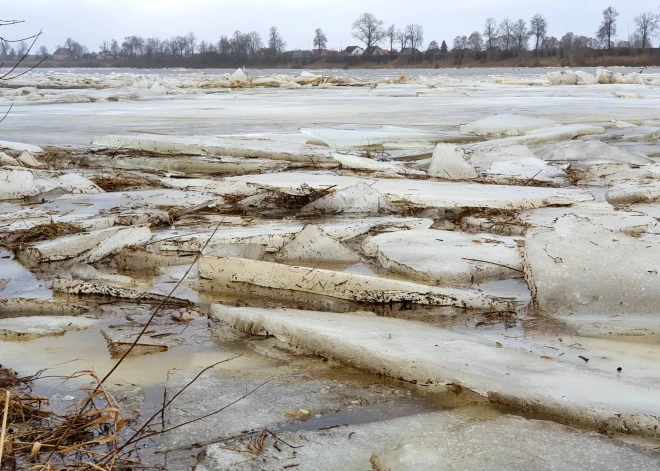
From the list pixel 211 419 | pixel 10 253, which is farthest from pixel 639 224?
pixel 10 253

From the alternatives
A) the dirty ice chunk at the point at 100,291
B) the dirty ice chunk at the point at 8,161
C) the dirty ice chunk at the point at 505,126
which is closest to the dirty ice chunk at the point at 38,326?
the dirty ice chunk at the point at 100,291

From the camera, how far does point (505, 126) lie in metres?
→ 8.34

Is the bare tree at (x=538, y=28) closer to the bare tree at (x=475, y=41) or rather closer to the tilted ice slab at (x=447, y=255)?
the bare tree at (x=475, y=41)

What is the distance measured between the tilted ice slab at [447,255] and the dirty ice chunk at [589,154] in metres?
2.76

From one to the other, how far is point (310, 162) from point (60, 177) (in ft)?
6.53

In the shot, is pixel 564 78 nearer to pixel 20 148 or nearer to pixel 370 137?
pixel 370 137

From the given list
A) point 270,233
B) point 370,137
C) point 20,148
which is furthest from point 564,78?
point 270,233

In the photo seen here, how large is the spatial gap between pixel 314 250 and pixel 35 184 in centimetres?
246

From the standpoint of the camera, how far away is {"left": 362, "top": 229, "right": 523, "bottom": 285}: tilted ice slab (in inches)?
112

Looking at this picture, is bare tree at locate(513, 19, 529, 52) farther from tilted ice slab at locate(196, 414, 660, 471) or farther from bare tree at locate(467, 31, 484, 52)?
tilted ice slab at locate(196, 414, 660, 471)

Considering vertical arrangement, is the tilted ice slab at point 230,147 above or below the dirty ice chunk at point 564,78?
below

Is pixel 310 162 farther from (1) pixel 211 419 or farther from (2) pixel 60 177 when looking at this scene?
(1) pixel 211 419

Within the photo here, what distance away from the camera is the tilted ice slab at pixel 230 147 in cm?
608

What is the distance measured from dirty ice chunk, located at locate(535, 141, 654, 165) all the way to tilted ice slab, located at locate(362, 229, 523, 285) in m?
2.76
